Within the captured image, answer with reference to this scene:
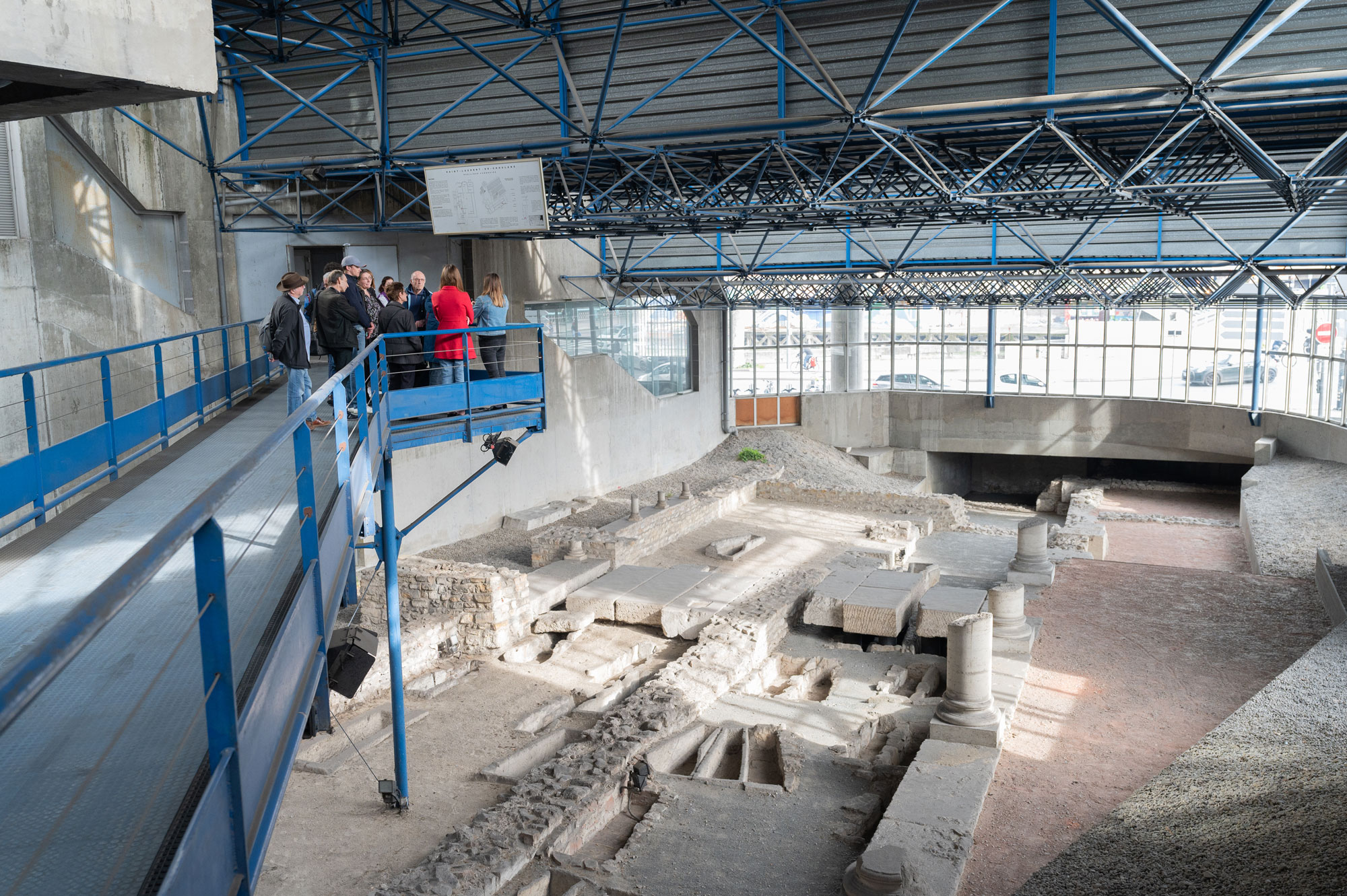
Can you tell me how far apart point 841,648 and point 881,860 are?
7.20m

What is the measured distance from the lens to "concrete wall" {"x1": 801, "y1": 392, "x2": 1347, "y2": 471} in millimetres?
29500

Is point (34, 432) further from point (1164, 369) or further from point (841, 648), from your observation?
point (1164, 369)

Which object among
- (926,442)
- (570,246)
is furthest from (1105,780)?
(926,442)

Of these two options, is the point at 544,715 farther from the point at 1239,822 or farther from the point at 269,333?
the point at 1239,822

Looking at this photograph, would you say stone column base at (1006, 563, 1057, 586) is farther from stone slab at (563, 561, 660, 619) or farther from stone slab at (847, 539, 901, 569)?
stone slab at (563, 561, 660, 619)

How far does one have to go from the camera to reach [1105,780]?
8547mm

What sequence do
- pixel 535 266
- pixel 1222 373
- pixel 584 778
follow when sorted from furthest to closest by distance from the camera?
pixel 1222 373, pixel 535 266, pixel 584 778

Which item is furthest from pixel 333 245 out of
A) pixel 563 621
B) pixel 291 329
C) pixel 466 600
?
pixel 291 329

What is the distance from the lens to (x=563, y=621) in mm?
14180

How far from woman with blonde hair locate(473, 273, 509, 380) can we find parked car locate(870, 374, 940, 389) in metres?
25.4

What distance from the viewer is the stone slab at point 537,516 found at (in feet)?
62.0

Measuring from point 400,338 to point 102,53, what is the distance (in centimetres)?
583

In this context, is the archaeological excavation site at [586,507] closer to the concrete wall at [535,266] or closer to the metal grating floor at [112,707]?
the metal grating floor at [112,707]

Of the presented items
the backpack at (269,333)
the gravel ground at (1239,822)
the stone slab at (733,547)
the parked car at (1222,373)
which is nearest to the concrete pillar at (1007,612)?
the gravel ground at (1239,822)
